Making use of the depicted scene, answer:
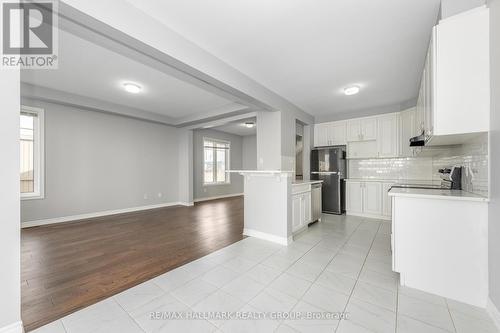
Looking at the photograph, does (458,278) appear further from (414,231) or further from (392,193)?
(392,193)

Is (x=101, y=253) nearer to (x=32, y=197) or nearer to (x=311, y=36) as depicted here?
(x=32, y=197)

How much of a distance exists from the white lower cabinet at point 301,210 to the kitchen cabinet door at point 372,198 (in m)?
1.82

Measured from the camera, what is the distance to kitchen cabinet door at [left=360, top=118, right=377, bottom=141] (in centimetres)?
479

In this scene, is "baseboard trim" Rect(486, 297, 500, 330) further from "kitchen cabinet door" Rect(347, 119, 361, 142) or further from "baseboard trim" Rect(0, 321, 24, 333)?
"kitchen cabinet door" Rect(347, 119, 361, 142)

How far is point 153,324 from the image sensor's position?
1.53 metres

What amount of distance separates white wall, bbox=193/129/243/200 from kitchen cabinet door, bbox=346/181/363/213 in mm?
4768

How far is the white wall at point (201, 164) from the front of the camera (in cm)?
723

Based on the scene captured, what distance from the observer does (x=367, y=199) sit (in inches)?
187

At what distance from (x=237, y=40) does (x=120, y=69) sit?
6.56 feet

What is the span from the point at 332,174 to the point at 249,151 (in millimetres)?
4680

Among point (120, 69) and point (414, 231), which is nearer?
point (414, 231)

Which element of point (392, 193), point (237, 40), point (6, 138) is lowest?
point (392, 193)

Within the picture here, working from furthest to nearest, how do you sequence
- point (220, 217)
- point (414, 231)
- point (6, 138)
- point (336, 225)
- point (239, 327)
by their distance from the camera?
1. point (220, 217)
2. point (336, 225)
3. point (414, 231)
4. point (239, 327)
5. point (6, 138)

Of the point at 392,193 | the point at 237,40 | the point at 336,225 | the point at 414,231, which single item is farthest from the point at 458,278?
the point at 237,40
